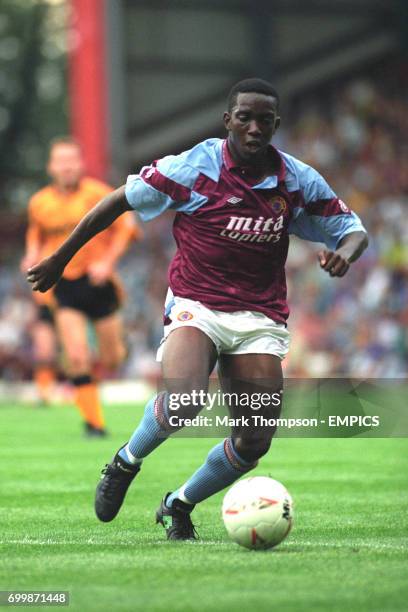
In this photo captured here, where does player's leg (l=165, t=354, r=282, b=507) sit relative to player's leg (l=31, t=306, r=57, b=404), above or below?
above

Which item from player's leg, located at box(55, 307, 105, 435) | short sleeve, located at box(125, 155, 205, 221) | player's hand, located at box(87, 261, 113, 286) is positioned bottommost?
player's leg, located at box(55, 307, 105, 435)

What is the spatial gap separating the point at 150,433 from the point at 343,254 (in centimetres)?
121

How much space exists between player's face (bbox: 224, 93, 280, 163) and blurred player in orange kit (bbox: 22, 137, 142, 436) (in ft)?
20.3

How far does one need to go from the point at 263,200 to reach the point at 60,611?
249 centimetres

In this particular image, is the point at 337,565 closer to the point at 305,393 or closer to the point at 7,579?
the point at 7,579

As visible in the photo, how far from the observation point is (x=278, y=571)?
5.54 metres

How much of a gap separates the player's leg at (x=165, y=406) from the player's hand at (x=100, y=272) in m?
5.72

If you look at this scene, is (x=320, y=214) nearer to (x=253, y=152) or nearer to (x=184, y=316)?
(x=253, y=152)

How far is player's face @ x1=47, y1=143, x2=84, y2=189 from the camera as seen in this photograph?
1298 cm

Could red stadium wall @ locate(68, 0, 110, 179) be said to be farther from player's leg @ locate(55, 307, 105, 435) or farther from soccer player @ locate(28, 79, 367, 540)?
soccer player @ locate(28, 79, 367, 540)

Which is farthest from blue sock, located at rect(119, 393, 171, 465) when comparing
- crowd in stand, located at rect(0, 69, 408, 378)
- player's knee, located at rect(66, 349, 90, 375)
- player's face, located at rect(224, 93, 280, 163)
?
crowd in stand, located at rect(0, 69, 408, 378)

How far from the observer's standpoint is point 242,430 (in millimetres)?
6512

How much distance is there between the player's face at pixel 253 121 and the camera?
641 centimetres

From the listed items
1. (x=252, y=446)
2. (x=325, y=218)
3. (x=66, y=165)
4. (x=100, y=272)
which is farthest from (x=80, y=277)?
(x=252, y=446)
